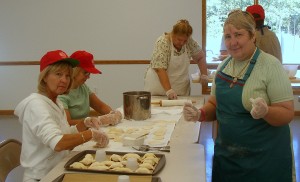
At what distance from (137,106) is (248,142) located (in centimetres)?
92

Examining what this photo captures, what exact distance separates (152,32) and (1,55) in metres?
2.55

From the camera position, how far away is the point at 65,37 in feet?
20.3

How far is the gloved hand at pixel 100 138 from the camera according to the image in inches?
74.2

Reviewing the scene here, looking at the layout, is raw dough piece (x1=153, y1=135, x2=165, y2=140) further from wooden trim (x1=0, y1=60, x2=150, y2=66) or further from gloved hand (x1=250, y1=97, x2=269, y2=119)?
Answer: wooden trim (x1=0, y1=60, x2=150, y2=66)

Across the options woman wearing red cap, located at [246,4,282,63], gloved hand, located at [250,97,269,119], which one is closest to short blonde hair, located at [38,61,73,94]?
gloved hand, located at [250,97,269,119]

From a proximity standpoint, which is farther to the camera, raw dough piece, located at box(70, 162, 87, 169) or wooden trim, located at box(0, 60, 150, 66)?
wooden trim, located at box(0, 60, 150, 66)

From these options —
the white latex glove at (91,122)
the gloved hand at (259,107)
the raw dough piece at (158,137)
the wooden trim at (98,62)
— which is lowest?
the raw dough piece at (158,137)

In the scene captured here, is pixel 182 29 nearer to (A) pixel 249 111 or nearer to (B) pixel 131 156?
(A) pixel 249 111

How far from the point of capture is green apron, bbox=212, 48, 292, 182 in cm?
183

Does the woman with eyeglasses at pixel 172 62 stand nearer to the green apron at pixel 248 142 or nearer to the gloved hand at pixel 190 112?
the gloved hand at pixel 190 112

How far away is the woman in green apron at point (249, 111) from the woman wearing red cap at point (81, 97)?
2.11ft

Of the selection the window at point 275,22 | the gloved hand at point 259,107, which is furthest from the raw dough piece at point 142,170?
the window at point 275,22

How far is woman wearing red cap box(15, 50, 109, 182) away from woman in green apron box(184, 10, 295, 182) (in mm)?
637

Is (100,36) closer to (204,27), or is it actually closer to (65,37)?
(65,37)
